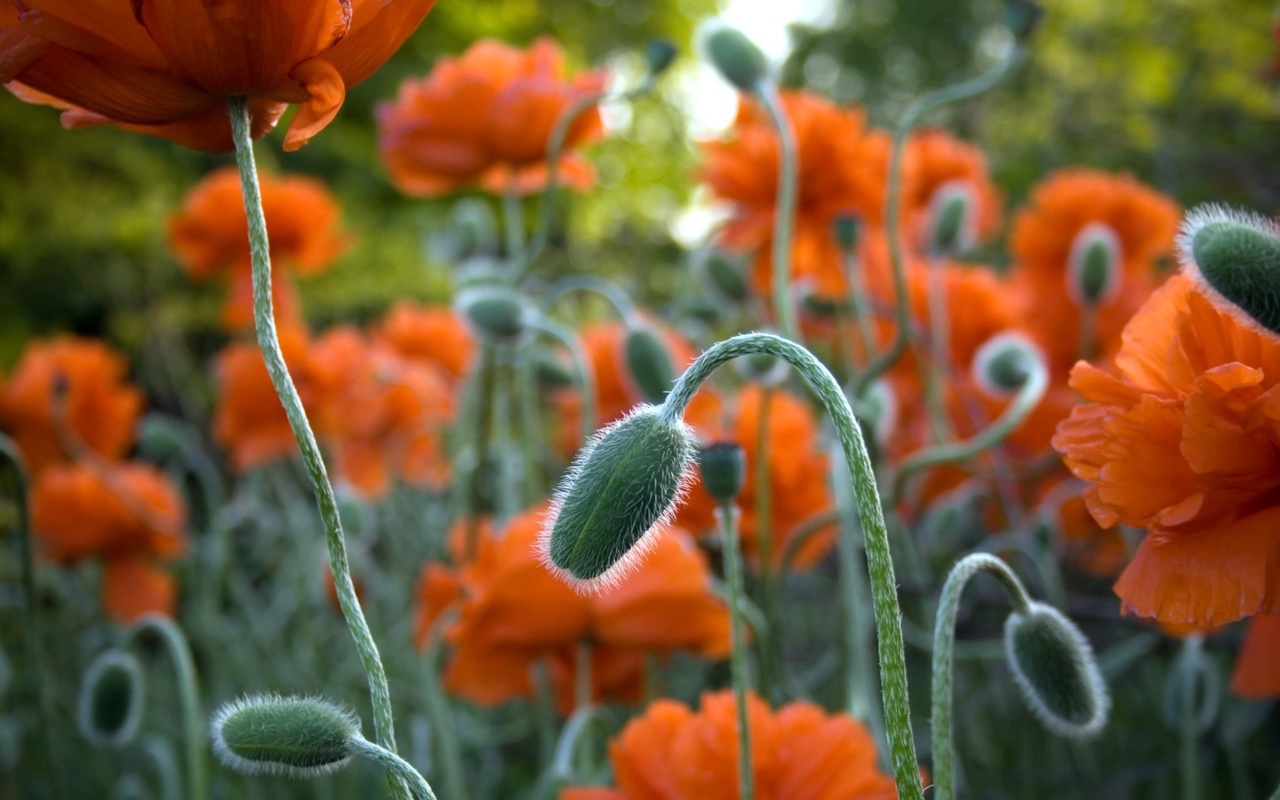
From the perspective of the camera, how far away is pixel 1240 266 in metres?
0.52

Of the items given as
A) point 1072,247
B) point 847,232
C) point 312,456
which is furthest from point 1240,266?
point 1072,247

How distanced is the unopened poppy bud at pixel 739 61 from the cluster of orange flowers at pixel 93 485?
3.70 feet

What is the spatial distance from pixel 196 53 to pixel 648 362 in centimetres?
64

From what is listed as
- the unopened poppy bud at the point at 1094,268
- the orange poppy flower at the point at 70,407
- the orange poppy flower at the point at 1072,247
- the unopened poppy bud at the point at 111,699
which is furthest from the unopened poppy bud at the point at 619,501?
the orange poppy flower at the point at 70,407

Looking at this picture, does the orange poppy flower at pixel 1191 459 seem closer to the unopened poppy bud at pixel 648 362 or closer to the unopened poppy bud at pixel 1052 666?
the unopened poppy bud at pixel 1052 666

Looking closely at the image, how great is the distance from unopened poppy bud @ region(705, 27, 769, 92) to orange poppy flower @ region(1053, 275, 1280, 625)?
72 cm

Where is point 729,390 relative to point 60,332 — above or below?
below

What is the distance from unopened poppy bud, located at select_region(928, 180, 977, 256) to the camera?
1.63 meters

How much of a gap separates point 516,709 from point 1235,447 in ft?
4.39

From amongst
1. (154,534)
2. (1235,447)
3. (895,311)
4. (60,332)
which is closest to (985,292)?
(895,311)

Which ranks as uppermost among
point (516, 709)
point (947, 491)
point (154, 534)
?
point (154, 534)

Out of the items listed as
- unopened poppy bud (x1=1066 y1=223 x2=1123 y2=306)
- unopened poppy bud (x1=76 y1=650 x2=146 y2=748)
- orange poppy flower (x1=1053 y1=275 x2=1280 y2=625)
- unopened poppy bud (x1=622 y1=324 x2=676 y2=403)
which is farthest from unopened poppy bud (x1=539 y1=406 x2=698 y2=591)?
unopened poppy bud (x1=1066 y1=223 x2=1123 y2=306)

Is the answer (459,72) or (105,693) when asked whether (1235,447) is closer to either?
(105,693)

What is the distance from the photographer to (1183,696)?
0.98 meters
